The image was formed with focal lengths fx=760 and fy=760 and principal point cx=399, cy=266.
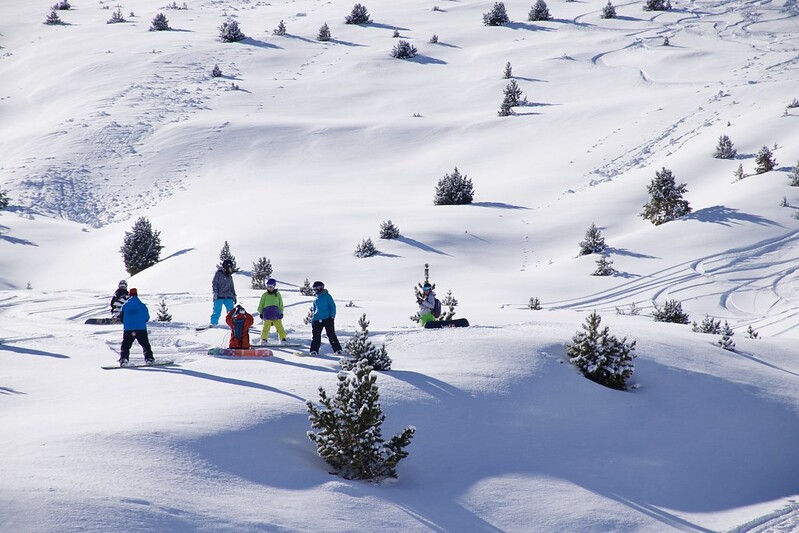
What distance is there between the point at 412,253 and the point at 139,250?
27.9ft

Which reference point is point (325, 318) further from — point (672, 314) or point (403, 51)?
point (403, 51)

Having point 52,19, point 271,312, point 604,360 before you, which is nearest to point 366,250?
point 271,312

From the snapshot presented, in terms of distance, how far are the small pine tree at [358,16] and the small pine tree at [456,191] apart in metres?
25.4

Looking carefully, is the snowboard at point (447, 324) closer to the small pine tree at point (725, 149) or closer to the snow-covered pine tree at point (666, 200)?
the snow-covered pine tree at point (666, 200)

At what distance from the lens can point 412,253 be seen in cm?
2195

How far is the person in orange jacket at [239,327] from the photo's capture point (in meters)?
11.7

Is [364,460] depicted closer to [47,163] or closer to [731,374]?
[731,374]

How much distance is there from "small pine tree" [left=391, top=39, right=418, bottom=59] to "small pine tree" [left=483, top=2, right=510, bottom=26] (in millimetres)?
6949

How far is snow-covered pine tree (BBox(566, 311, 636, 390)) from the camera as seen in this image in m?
10.8

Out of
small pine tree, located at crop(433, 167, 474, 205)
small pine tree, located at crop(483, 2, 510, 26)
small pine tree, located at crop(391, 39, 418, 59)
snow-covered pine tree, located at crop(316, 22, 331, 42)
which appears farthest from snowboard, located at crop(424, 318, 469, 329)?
small pine tree, located at crop(483, 2, 510, 26)

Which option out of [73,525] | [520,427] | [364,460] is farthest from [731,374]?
[73,525]

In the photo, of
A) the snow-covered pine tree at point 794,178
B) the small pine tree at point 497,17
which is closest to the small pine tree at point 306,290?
the snow-covered pine tree at point 794,178

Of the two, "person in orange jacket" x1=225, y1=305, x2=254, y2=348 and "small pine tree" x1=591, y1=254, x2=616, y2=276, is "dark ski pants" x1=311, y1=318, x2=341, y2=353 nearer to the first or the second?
"person in orange jacket" x1=225, y1=305, x2=254, y2=348

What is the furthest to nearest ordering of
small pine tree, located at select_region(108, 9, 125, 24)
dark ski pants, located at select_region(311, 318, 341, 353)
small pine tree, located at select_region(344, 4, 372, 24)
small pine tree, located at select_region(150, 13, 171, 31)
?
small pine tree, located at select_region(108, 9, 125, 24)
small pine tree, located at select_region(344, 4, 372, 24)
small pine tree, located at select_region(150, 13, 171, 31)
dark ski pants, located at select_region(311, 318, 341, 353)
